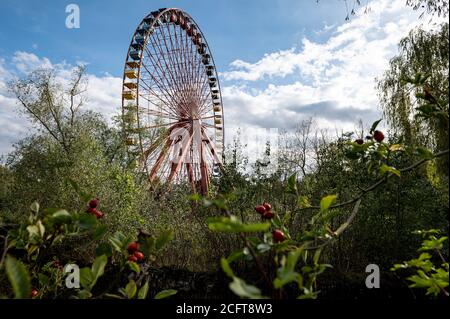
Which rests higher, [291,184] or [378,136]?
[378,136]

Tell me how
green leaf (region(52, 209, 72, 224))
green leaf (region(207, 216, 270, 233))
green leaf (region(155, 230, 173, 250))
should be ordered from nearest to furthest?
green leaf (region(207, 216, 270, 233)), green leaf (region(52, 209, 72, 224)), green leaf (region(155, 230, 173, 250))

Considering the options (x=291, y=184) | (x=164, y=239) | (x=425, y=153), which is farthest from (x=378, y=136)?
(x=164, y=239)

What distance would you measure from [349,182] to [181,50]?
46.8 feet

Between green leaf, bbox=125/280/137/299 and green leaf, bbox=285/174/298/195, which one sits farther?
green leaf, bbox=285/174/298/195

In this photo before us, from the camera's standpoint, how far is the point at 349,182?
5.46m

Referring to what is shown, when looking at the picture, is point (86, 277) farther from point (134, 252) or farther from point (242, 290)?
point (242, 290)

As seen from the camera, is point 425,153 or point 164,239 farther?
point 425,153

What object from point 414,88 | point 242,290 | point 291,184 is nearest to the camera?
point 242,290

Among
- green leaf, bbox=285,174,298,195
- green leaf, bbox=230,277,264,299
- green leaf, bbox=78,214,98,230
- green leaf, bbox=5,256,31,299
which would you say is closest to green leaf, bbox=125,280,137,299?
green leaf, bbox=78,214,98,230

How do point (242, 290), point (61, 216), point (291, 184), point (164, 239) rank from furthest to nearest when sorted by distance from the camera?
point (291, 184) < point (164, 239) < point (61, 216) < point (242, 290)

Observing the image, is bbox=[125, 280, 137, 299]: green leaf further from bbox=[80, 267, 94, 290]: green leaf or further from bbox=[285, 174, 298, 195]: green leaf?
bbox=[285, 174, 298, 195]: green leaf

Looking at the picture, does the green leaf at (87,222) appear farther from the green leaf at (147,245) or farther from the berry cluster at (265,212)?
the berry cluster at (265,212)
